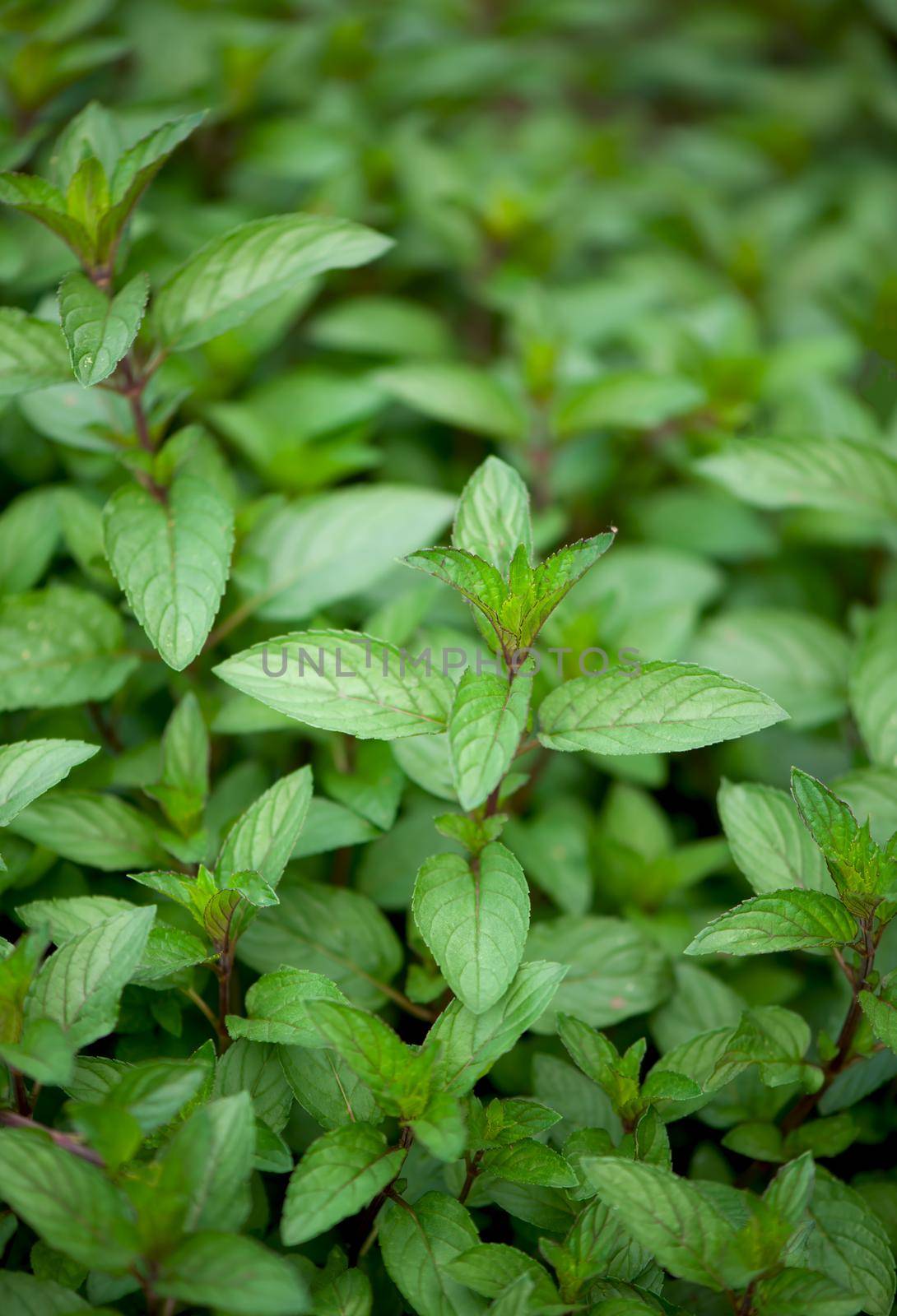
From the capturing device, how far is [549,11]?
8.40 ft

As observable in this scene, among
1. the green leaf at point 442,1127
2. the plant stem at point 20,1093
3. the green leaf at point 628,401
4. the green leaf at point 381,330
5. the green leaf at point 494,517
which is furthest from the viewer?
the green leaf at point 381,330

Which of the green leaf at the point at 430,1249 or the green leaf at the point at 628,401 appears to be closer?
the green leaf at the point at 430,1249

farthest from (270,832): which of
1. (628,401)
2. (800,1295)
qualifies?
(628,401)

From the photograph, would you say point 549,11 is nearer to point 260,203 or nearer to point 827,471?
point 260,203

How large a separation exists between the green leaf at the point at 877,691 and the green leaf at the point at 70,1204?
1060mm

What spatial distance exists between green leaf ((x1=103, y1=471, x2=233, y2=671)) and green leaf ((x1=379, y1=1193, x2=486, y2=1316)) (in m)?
0.64

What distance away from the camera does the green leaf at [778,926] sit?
3.41 ft

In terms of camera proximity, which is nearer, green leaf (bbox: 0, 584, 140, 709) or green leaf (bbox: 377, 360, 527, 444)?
green leaf (bbox: 0, 584, 140, 709)

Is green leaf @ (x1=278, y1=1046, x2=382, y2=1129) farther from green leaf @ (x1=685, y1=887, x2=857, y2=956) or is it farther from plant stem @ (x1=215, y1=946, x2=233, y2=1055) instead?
green leaf @ (x1=685, y1=887, x2=857, y2=956)

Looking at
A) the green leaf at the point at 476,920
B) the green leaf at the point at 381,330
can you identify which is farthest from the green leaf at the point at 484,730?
the green leaf at the point at 381,330

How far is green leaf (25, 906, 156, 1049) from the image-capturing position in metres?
1.02

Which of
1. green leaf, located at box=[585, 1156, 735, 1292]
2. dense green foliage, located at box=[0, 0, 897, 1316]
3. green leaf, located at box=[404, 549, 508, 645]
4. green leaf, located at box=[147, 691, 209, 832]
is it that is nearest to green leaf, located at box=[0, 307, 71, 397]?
dense green foliage, located at box=[0, 0, 897, 1316]

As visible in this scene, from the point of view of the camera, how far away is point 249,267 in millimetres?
1264

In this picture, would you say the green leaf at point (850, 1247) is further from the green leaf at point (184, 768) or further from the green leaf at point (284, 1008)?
the green leaf at point (184, 768)
